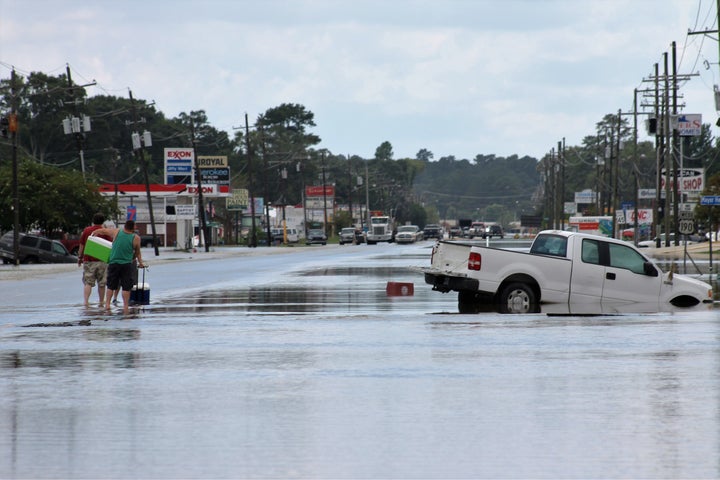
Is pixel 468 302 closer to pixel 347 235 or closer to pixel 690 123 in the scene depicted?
pixel 690 123

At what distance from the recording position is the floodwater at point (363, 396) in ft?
26.4

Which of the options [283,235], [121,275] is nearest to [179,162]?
[283,235]

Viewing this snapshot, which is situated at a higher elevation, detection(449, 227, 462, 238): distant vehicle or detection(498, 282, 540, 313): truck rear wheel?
detection(498, 282, 540, 313): truck rear wheel

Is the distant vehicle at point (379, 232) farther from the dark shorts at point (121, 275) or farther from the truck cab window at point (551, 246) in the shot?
the truck cab window at point (551, 246)

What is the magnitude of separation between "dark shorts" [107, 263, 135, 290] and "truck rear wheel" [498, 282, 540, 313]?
22.3 ft

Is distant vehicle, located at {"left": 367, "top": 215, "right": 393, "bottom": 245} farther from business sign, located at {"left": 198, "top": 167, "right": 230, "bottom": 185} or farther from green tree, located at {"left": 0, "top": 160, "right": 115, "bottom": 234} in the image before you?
green tree, located at {"left": 0, "top": 160, "right": 115, "bottom": 234}

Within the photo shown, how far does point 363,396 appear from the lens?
1101 centimetres

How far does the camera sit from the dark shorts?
21.9 meters

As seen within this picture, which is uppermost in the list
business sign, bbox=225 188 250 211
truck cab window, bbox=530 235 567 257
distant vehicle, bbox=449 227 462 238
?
business sign, bbox=225 188 250 211

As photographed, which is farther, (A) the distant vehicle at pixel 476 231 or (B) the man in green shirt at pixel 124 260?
(A) the distant vehicle at pixel 476 231

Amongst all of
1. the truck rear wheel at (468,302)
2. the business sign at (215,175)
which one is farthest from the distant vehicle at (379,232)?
the truck rear wheel at (468,302)

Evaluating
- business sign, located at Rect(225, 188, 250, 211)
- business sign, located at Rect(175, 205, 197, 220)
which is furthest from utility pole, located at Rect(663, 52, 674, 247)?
business sign, located at Rect(225, 188, 250, 211)

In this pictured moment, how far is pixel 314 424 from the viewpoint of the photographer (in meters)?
9.50

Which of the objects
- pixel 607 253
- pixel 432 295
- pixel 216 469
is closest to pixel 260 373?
pixel 216 469
